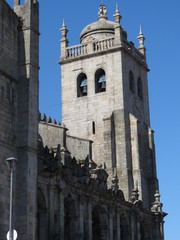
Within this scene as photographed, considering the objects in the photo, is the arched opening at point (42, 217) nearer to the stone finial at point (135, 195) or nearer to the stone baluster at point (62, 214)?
the stone baluster at point (62, 214)

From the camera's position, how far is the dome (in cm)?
6272

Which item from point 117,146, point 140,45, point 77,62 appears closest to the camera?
point 117,146

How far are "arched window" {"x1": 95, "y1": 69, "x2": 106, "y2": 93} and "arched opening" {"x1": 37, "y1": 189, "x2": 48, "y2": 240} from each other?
25817mm

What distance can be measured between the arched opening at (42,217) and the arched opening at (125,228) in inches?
556

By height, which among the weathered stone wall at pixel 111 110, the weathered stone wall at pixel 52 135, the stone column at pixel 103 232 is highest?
the weathered stone wall at pixel 111 110

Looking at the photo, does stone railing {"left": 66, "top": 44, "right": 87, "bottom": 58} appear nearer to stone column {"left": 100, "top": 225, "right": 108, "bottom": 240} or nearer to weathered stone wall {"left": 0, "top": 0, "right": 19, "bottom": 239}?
stone column {"left": 100, "top": 225, "right": 108, "bottom": 240}

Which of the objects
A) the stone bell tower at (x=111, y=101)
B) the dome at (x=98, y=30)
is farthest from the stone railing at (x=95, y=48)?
the dome at (x=98, y=30)

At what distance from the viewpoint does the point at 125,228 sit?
50.3 metres

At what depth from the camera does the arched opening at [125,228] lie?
50.1 meters

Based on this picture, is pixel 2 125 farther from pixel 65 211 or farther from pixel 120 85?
pixel 120 85

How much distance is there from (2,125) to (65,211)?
11.4m

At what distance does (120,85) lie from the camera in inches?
2336

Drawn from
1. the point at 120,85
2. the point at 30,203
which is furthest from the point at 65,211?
the point at 120,85

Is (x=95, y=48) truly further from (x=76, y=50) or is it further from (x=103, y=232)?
(x=103, y=232)
